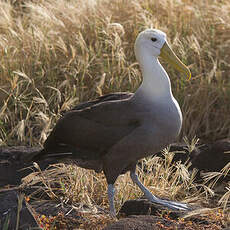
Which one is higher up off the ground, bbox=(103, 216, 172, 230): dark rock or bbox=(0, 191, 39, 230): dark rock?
bbox=(0, 191, 39, 230): dark rock

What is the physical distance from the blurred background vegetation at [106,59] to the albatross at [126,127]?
52.1 inches

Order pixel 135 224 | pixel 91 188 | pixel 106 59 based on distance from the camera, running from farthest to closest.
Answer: pixel 106 59, pixel 91 188, pixel 135 224

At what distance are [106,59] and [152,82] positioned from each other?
6.83 feet

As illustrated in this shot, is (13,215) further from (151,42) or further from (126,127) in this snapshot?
(151,42)

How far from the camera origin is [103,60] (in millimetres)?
5703

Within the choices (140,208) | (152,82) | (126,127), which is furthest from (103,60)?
(140,208)

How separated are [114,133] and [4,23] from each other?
3.17 meters

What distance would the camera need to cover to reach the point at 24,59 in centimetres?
580

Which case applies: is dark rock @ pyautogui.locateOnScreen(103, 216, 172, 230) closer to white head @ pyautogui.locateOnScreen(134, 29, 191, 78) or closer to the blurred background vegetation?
white head @ pyautogui.locateOnScreen(134, 29, 191, 78)

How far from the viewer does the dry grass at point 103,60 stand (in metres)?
5.38

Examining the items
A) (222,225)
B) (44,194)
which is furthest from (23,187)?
(222,225)

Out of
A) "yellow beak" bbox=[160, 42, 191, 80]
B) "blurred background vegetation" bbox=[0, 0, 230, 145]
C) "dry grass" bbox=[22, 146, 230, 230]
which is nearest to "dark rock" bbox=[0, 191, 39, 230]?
"dry grass" bbox=[22, 146, 230, 230]

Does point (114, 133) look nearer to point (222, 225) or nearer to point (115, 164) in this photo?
point (115, 164)

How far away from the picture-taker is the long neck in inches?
141
